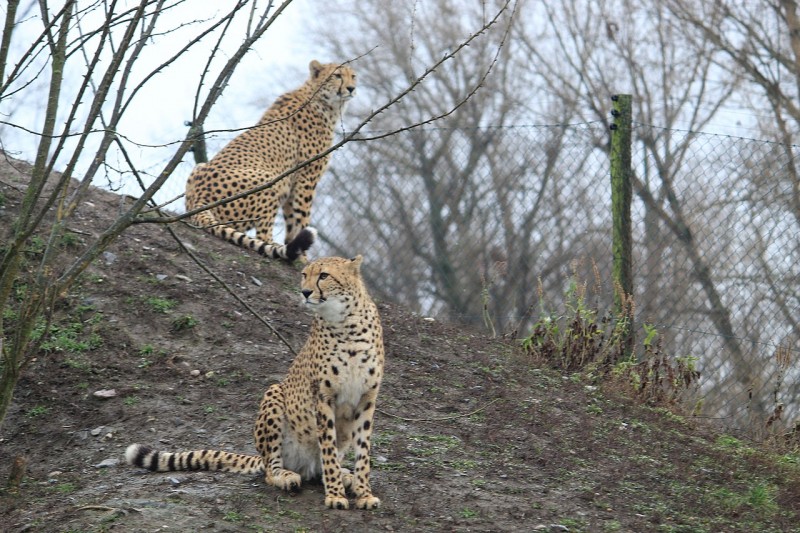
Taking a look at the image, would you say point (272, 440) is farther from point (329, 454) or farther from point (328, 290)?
point (328, 290)

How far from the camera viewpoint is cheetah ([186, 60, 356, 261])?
7.38m

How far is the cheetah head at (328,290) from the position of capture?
168 inches

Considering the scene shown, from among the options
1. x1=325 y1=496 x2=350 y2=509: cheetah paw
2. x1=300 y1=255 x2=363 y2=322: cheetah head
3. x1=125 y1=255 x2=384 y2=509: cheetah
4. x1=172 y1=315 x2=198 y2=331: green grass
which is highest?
x1=300 y1=255 x2=363 y2=322: cheetah head

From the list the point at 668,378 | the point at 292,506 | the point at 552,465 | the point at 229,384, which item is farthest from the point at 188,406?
the point at 668,378

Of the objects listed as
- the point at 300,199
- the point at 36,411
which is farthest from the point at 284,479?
the point at 300,199

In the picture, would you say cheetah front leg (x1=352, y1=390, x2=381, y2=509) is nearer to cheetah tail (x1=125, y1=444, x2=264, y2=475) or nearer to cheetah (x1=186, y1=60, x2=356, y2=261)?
cheetah tail (x1=125, y1=444, x2=264, y2=475)

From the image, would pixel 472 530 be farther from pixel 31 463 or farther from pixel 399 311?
pixel 399 311

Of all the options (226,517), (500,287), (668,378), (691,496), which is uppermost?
(500,287)

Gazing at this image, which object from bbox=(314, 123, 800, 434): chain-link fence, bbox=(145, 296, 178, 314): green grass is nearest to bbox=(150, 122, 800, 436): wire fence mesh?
bbox=(314, 123, 800, 434): chain-link fence

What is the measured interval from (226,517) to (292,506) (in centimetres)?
29

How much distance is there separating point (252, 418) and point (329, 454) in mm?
1162

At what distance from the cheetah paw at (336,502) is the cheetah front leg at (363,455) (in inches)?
2.1

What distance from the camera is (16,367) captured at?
3.99m

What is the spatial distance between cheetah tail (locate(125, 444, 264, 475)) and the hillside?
2.1 inches
